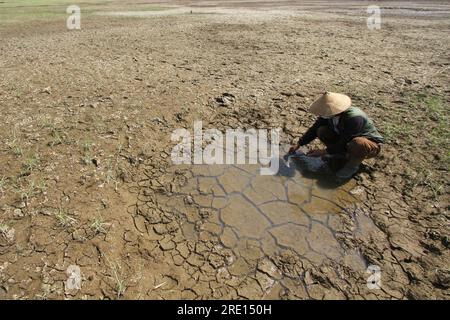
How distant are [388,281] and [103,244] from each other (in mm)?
2506

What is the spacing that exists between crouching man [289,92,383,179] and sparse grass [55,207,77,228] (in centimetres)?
264

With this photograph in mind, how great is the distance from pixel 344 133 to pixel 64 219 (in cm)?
309

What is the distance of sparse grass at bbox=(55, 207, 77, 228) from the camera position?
302 centimetres

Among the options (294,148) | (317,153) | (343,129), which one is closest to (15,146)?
(294,148)

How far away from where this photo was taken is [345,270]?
Result: 8.93ft

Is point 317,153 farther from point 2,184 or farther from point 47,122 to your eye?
point 47,122

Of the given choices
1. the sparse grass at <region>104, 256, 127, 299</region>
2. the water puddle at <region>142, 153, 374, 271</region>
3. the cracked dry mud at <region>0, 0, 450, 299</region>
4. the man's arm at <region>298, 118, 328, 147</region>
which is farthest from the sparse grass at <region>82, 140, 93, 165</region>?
the man's arm at <region>298, 118, 328, 147</region>

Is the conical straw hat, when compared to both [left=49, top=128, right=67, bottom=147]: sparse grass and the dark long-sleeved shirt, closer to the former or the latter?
the dark long-sleeved shirt

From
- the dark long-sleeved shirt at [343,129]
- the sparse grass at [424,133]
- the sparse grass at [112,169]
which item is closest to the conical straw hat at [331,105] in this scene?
the dark long-sleeved shirt at [343,129]

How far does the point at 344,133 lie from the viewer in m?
3.59

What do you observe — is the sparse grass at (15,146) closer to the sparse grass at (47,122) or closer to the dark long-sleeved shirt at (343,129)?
the sparse grass at (47,122)
